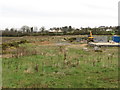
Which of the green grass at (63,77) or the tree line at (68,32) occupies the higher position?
the tree line at (68,32)

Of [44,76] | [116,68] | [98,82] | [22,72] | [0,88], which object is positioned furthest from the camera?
[116,68]

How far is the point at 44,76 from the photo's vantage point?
952 centimetres

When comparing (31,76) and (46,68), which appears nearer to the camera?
(31,76)

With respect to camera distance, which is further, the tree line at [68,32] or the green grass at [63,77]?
the tree line at [68,32]

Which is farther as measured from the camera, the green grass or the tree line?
the tree line

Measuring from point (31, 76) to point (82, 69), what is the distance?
3510 millimetres

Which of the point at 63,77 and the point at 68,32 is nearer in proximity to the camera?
the point at 63,77

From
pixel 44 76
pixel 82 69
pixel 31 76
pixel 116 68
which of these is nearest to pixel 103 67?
pixel 116 68

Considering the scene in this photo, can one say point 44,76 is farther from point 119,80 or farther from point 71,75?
point 119,80

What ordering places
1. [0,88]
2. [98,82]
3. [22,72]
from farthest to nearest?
[22,72], [98,82], [0,88]

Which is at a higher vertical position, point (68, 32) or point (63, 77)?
point (68, 32)

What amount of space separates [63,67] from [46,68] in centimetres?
122

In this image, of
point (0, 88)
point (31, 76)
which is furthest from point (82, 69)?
point (0, 88)

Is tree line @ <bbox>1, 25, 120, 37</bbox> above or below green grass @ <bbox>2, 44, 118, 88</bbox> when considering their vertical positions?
above
